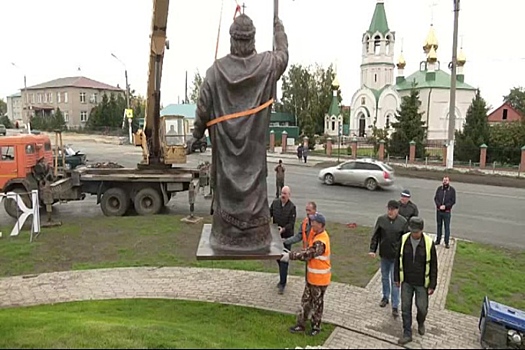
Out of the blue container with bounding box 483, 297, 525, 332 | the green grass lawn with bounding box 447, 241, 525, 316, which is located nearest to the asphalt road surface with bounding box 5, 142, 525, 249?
the green grass lawn with bounding box 447, 241, 525, 316

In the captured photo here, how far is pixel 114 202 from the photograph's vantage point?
51.1 feet

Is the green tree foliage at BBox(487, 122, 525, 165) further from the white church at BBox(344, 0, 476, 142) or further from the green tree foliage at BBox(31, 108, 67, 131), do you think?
the green tree foliage at BBox(31, 108, 67, 131)

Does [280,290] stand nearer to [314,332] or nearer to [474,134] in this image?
[314,332]

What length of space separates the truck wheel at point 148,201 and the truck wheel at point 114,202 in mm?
385

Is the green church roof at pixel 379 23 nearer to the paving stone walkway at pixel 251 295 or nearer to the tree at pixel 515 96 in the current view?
the tree at pixel 515 96

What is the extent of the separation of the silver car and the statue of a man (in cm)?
1682

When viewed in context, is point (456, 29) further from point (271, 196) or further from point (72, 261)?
point (72, 261)

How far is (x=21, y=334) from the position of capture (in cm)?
508

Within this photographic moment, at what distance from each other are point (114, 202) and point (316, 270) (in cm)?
1084


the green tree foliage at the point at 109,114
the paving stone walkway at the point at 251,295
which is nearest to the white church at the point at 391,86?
the green tree foliage at the point at 109,114

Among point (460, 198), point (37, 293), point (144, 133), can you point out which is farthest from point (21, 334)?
point (460, 198)

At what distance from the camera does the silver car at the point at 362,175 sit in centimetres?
2192

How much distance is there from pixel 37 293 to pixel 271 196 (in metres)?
12.0

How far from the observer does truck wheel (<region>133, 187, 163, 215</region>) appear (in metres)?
15.5
